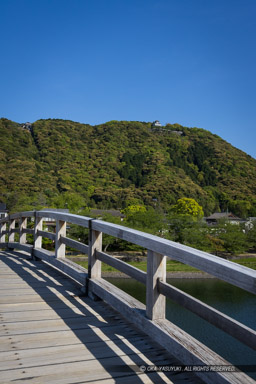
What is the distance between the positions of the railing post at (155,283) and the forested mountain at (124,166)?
63.3 meters

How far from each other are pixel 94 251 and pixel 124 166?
337 ft

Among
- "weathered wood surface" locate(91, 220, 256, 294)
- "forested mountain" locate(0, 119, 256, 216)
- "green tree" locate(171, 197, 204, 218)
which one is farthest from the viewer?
"forested mountain" locate(0, 119, 256, 216)

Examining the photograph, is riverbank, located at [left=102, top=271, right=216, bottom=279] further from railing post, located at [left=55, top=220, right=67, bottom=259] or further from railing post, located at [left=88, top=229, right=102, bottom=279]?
railing post, located at [left=88, top=229, right=102, bottom=279]

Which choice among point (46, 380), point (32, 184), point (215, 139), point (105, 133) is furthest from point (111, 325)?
point (215, 139)

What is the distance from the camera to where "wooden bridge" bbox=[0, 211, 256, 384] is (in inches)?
65.1

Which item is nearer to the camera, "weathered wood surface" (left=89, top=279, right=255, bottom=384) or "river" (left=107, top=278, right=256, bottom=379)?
"weathered wood surface" (left=89, top=279, right=255, bottom=384)

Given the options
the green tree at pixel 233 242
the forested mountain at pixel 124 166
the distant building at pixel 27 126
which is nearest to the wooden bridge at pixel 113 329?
the green tree at pixel 233 242

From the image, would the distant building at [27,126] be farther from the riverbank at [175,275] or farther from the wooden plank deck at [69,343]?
the wooden plank deck at [69,343]

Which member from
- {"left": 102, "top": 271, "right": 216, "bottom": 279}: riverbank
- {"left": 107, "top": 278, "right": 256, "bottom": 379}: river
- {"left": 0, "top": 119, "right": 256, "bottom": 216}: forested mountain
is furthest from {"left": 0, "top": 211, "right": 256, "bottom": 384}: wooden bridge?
{"left": 0, "top": 119, "right": 256, "bottom": 216}: forested mountain

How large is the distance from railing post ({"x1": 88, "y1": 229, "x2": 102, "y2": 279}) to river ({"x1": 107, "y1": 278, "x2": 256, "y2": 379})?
8.36m

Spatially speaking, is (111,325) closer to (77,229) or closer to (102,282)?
(102,282)

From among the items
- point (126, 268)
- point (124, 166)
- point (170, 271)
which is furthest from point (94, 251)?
point (124, 166)

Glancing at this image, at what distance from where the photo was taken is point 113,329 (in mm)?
2369

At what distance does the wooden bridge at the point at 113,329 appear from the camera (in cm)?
165
